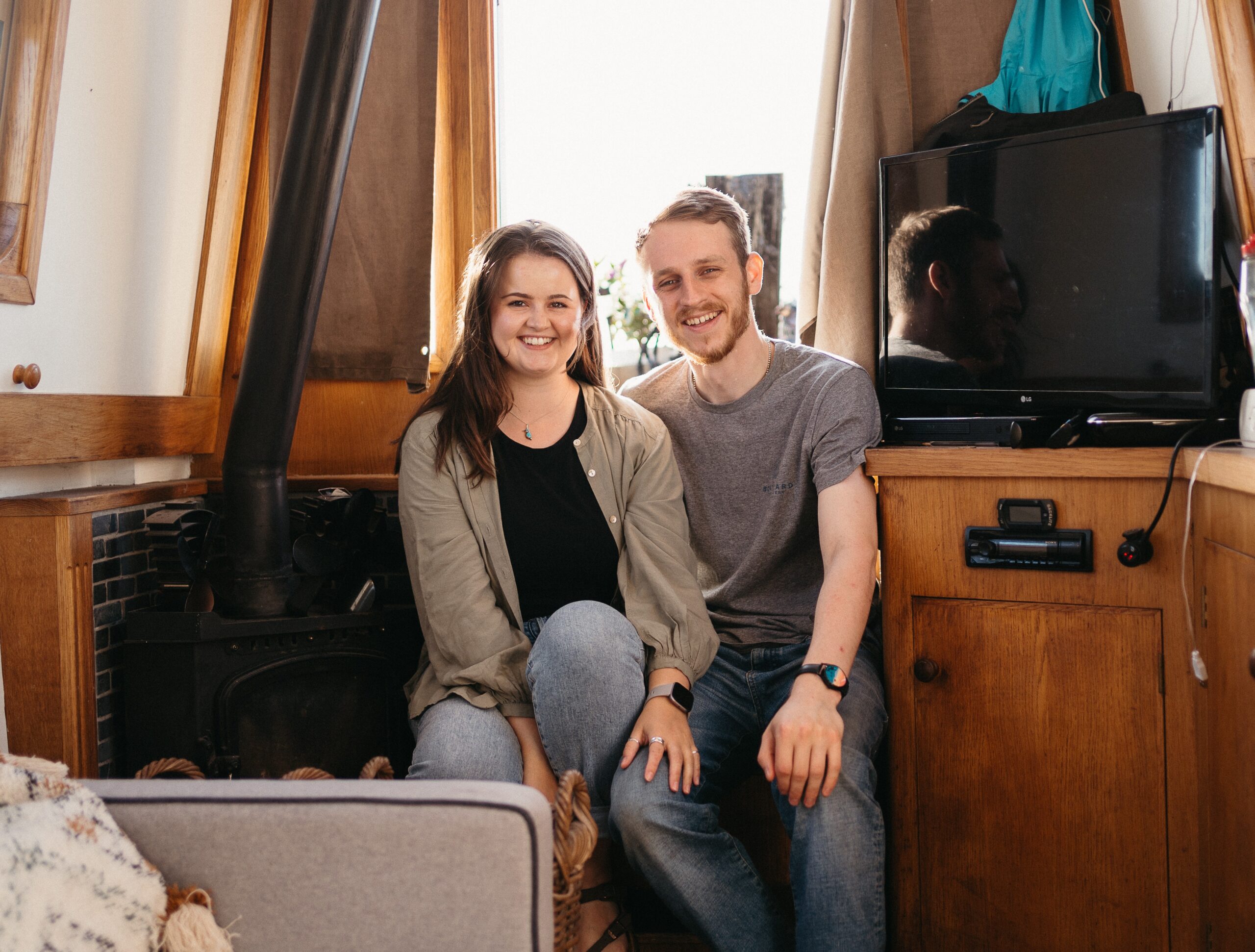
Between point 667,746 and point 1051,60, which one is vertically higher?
point 1051,60

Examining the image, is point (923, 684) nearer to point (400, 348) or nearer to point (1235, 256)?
point (1235, 256)

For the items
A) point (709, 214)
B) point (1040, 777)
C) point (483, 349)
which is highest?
point (709, 214)

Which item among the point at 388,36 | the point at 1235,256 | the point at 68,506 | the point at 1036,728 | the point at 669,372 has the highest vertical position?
the point at 388,36

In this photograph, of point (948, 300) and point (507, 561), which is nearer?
point (507, 561)

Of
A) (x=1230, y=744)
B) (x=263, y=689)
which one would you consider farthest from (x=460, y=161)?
(x=1230, y=744)

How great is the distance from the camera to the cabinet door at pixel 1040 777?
4.85 feet

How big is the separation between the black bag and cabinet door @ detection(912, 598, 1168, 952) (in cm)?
89

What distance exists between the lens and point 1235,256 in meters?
1.56

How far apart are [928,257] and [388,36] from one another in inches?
53.4

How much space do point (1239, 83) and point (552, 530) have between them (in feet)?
4.17

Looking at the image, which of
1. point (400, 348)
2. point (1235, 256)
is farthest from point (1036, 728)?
point (400, 348)

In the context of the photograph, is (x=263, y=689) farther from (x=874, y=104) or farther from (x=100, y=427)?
(x=874, y=104)

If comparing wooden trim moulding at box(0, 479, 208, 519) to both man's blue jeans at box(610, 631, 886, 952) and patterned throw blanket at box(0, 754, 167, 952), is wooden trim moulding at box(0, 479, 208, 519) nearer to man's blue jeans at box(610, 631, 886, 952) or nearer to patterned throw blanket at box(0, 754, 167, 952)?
patterned throw blanket at box(0, 754, 167, 952)

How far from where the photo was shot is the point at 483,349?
178cm
